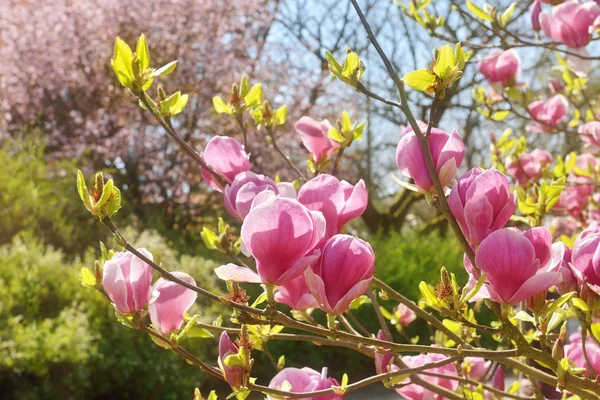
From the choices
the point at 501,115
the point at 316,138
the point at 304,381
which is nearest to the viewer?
the point at 304,381

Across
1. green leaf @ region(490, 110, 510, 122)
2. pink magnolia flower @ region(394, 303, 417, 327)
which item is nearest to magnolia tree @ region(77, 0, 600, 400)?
pink magnolia flower @ region(394, 303, 417, 327)

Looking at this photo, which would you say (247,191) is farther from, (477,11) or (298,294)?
(477,11)

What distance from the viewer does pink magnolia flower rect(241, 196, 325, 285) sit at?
0.61 metres

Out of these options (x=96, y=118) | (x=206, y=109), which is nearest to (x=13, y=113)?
(x=96, y=118)

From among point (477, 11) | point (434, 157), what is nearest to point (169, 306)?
point (434, 157)

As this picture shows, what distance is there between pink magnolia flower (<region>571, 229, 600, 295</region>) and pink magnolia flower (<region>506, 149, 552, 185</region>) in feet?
3.41

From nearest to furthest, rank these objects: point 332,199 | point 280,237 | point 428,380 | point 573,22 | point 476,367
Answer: point 280,237 → point 332,199 → point 428,380 → point 476,367 → point 573,22

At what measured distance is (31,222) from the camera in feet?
17.5

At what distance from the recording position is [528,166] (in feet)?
5.73

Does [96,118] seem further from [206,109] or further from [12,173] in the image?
[12,173]

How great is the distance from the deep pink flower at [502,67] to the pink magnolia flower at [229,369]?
110 centimetres

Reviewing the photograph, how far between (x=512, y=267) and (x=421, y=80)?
22 cm

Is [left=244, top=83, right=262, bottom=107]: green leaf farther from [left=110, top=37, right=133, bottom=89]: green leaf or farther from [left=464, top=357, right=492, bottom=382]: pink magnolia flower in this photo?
Result: [left=464, top=357, right=492, bottom=382]: pink magnolia flower

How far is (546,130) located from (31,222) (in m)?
4.69
